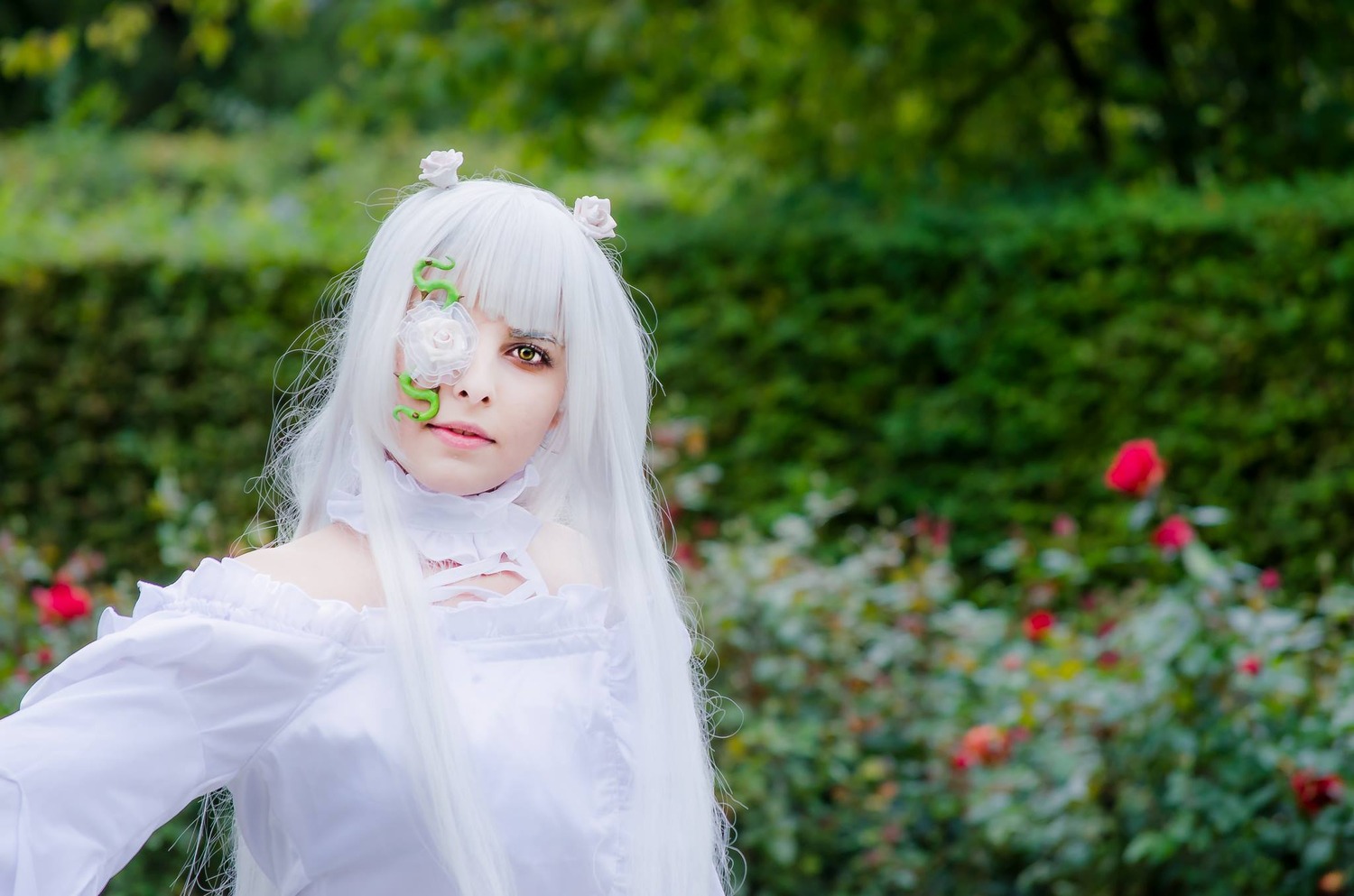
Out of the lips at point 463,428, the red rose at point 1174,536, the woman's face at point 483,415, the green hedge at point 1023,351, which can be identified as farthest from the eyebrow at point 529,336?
the green hedge at point 1023,351

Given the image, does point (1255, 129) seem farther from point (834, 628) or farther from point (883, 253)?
point (834, 628)

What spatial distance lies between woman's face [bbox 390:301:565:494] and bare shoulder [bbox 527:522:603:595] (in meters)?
0.11

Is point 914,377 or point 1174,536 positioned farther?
point 914,377

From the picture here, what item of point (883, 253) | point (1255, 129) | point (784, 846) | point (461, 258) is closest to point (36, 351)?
point (883, 253)

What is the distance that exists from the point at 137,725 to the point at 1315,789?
2238 mm

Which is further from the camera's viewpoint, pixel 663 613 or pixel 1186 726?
pixel 1186 726

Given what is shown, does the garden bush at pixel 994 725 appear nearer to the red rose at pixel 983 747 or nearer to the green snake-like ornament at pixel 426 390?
the red rose at pixel 983 747

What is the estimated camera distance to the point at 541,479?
5.95ft

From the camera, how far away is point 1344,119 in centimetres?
526

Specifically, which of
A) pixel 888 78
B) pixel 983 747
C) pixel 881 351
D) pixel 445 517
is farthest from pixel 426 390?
pixel 888 78

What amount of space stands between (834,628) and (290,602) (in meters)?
2.09

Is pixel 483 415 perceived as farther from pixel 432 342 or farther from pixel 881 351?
pixel 881 351

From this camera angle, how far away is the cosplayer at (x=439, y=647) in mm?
1432

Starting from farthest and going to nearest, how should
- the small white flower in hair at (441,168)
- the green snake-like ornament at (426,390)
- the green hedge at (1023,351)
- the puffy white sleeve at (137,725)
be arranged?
the green hedge at (1023,351) → the small white flower in hair at (441,168) → the green snake-like ornament at (426,390) → the puffy white sleeve at (137,725)
